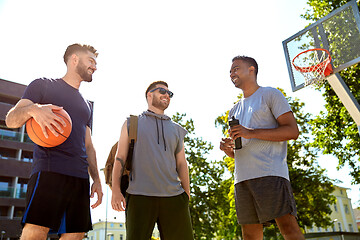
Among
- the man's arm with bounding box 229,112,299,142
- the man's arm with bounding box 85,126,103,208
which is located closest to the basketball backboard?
the man's arm with bounding box 229,112,299,142

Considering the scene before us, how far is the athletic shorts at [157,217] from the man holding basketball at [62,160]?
17.8 inches

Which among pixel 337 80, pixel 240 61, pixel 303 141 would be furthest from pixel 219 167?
pixel 240 61

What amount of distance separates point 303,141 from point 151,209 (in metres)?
20.9

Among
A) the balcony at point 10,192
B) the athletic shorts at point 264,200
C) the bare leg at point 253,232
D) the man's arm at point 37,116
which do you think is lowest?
the bare leg at point 253,232

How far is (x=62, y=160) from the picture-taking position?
3.07 meters

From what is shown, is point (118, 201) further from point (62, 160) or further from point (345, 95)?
point (345, 95)

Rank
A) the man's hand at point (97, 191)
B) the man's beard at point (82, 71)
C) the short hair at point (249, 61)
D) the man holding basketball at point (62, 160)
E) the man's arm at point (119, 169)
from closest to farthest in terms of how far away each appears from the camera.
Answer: the man holding basketball at point (62, 160) → the man's arm at point (119, 169) → the man's hand at point (97, 191) → the man's beard at point (82, 71) → the short hair at point (249, 61)

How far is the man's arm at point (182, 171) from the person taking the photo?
3.77m

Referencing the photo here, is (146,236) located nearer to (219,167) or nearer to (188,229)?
(188,229)

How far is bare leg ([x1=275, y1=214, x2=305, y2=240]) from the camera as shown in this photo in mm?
2990

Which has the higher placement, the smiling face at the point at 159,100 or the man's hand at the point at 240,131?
the smiling face at the point at 159,100

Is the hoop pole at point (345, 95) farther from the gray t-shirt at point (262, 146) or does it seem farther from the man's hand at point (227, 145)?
the man's hand at point (227, 145)

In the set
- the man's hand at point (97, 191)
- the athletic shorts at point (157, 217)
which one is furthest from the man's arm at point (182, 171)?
the man's hand at point (97, 191)

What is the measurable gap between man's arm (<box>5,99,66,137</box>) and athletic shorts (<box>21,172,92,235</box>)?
1.54 feet
